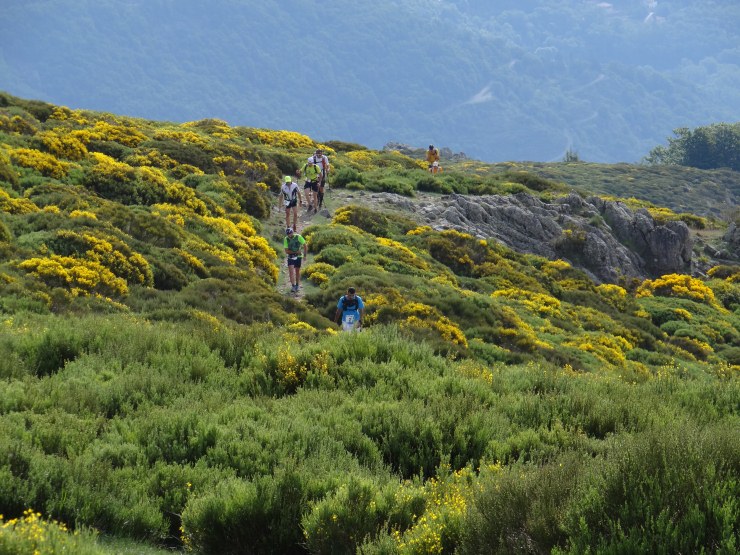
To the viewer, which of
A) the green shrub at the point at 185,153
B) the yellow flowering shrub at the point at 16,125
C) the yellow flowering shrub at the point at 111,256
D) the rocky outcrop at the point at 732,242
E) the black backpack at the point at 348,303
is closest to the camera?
the black backpack at the point at 348,303

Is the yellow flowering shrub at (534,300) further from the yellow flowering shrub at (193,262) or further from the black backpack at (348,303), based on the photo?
the yellow flowering shrub at (193,262)

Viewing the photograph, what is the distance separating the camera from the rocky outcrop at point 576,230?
Result: 118ft

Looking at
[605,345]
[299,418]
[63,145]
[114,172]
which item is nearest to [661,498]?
[299,418]

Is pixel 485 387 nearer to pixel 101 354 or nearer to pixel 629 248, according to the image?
pixel 101 354

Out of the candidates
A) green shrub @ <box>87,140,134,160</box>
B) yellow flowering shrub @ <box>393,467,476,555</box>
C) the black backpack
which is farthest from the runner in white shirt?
yellow flowering shrub @ <box>393,467,476,555</box>

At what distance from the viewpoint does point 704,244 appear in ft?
154

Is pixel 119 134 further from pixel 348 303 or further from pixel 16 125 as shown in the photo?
pixel 348 303

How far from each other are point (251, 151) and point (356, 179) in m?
6.49

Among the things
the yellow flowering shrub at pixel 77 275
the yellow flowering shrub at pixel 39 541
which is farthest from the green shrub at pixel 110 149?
the yellow flowering shrub at pixel 39 541

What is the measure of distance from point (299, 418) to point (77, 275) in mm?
9211

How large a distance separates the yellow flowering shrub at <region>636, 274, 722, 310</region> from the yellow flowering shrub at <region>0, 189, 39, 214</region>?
26.6 m

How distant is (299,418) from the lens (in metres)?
7.55

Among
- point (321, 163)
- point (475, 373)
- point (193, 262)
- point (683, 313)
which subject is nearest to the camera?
point (475, 373)

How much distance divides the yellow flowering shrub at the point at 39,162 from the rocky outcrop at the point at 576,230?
1712 centimetres
